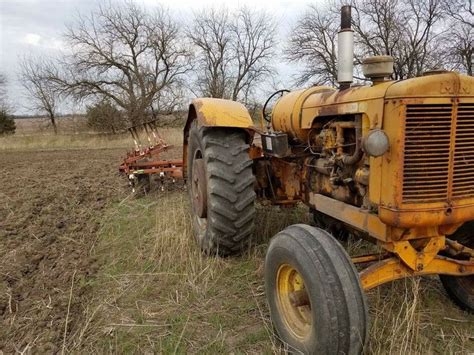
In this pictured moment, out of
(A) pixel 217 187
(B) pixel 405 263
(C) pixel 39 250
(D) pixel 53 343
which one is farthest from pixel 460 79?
(C) pixel 39 250

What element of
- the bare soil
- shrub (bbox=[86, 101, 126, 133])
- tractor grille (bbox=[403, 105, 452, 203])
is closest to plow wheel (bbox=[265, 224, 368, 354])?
tractor grille (bbox=[403, 105, 452, 203])

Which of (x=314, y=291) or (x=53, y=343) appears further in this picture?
(x=53, y=343)

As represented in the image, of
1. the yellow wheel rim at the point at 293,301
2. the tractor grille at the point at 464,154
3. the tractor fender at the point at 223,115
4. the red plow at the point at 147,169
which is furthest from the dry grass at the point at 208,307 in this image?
the red plow at the point at 147,169

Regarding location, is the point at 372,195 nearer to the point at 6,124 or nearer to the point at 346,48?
the point at 346,48

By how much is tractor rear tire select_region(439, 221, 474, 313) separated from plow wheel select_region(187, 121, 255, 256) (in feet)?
5.08

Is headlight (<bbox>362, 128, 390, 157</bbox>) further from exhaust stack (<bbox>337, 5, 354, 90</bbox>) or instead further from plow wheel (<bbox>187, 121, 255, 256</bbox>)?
plow wheel (<bbox>187, 121, 255, 256</bbox>)

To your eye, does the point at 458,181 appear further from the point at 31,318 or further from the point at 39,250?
the point at 39,250

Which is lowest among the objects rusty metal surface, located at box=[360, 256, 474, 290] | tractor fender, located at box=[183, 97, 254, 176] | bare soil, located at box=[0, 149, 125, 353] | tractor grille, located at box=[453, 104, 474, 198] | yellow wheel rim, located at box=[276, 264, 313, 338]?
bare soil, located at box=[0, 149, 125, 353]

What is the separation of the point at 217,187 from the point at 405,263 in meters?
1.61

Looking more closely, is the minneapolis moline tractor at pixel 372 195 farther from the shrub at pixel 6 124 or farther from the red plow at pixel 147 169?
the shrub at pixel 6 124

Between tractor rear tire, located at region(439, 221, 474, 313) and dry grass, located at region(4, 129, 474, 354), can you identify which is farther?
tractor rear tire, located at region(439, 221, 474, 313)

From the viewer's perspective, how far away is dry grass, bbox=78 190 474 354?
2.68m

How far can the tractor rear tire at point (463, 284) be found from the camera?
10.1 feet

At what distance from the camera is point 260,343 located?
2.71m
